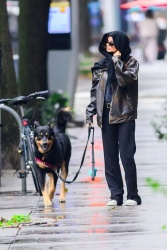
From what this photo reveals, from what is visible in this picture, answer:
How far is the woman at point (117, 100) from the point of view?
38.3 feet

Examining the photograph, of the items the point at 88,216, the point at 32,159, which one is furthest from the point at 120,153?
the point at 32,159

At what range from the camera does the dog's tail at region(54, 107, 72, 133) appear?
12.7 metres

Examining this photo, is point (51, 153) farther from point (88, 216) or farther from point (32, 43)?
point (32, 43)

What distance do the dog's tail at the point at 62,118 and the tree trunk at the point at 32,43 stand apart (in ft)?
20.3

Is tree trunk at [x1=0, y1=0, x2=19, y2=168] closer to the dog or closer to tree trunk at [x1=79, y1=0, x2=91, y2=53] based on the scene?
the dog

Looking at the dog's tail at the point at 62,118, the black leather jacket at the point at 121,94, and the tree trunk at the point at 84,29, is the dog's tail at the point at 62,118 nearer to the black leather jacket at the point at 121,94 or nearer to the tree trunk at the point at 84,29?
the black leather jacket at the point at 121,94

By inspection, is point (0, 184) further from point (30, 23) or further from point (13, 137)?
point (30, 23)

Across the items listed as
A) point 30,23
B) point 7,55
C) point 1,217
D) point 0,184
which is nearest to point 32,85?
point 30,23

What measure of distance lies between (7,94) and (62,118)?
355 centimetres

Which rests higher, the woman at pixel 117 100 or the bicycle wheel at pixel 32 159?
the woman at pixel 117 100

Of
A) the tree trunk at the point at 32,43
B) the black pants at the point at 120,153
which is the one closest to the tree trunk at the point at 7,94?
the tree trunk at the point at 32,43

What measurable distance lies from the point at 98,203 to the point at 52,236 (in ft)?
7.71

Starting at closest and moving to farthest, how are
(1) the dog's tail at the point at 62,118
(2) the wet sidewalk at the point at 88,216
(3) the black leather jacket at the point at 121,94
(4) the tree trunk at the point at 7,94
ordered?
1. (2) the wet sidewalk at the point at 88,216
2. (3) the black leather jacket at the point at 121,94
3. (1) the dog's tail at the point at 62,118
4. (4) the tree trunk at the point at 7,94

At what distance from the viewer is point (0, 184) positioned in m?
14.7
